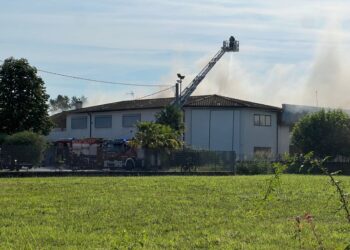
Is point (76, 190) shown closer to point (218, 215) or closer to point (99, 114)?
point (218, 215)

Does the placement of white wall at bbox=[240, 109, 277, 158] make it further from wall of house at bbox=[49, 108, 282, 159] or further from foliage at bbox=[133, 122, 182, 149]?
foliage at bbox=[133, 122, 182, 149]

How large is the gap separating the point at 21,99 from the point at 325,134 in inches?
1020

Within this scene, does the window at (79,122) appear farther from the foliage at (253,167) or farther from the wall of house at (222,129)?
the foliage at (253,167)

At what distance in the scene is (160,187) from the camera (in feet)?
67.5

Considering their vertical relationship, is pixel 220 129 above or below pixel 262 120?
below

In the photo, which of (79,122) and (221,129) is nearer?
(221,129)

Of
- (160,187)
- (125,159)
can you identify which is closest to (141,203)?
(160,187)

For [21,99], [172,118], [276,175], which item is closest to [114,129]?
[172,118]

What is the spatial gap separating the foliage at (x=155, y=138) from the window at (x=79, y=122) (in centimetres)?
3092

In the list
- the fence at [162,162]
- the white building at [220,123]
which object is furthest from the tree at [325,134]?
the fence at [162,162]

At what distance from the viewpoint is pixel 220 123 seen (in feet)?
205

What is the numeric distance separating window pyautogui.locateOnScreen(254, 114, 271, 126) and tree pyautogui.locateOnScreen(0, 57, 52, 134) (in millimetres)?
22502

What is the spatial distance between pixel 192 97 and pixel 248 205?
55196mm

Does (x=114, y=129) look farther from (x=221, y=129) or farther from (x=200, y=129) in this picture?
(x=221, y=129)
